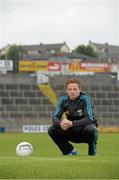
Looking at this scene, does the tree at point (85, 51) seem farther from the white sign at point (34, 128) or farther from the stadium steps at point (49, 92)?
the white sign at point (34, 128)

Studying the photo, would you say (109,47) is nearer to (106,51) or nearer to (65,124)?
(106,51)

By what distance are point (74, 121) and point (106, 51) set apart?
156 m

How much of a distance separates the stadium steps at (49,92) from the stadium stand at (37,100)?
1.15ft

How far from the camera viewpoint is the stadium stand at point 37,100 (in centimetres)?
4871

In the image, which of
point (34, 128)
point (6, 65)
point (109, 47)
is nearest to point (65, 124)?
point (34, 128)

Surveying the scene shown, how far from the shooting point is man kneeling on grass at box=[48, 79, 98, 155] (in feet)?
31.9

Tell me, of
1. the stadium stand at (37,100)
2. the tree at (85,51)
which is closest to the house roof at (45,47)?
the tree at (85,51)

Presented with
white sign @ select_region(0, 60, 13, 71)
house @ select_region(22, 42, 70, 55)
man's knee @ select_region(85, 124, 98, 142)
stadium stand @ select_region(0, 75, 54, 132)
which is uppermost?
house @ select_region(22, 42, 70, 55)

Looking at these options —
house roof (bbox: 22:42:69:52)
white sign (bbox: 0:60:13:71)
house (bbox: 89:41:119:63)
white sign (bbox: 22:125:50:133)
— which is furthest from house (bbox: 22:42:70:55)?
white sign (bbox: 22:125:50:133)

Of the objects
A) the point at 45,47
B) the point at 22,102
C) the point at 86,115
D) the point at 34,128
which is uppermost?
the point at 45,47

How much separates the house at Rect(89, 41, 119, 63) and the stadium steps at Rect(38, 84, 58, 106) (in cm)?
9391

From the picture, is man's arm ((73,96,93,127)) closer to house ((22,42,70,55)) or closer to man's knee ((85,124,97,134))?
man's knee ((85,124,97,134))

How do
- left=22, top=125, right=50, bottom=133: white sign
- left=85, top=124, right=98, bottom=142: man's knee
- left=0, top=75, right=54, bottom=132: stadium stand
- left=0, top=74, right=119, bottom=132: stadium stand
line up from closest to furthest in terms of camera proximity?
left=85, top=124, right=98, bottom=142: man's knee < left=22, top=125, right=50, bottom=133: white sign < left=0, top=74, right=119, bottom=132: stadium stand < left=0, top=75, right=54, bottom=132: stadium stand

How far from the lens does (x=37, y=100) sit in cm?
5344
